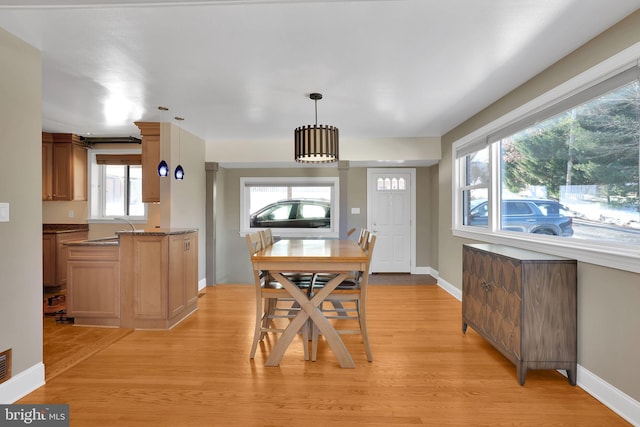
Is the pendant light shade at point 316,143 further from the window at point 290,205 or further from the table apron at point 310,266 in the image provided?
the window at point 290,205

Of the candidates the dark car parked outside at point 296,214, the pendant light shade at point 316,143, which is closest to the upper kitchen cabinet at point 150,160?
the pendant light shade at point 316,143

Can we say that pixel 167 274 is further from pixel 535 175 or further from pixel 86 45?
pixel 535 175

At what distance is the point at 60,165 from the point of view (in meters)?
5.12

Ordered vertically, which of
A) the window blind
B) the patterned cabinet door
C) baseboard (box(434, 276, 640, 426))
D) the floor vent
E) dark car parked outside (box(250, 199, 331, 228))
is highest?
the window blind

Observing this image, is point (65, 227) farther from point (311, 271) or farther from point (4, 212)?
point (311, 271)

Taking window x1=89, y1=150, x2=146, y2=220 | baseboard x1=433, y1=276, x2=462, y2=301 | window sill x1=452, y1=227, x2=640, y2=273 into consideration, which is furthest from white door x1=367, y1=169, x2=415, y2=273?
window x1=89, y1=150, x2=146, y2=220

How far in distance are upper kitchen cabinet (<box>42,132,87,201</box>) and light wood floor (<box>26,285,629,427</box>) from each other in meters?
3.07

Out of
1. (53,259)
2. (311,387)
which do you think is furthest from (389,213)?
(53,259)

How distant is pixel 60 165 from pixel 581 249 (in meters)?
6.25

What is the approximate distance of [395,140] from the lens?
212 inches

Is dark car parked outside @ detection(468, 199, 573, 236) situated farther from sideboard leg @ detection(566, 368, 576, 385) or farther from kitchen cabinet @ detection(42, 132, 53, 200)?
kitchen cabinet @ detection(42, 132, 53, 200)

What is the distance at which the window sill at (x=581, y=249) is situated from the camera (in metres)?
2.00

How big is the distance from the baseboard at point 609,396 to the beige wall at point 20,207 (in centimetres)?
357

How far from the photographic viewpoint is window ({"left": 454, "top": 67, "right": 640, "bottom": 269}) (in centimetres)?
211
